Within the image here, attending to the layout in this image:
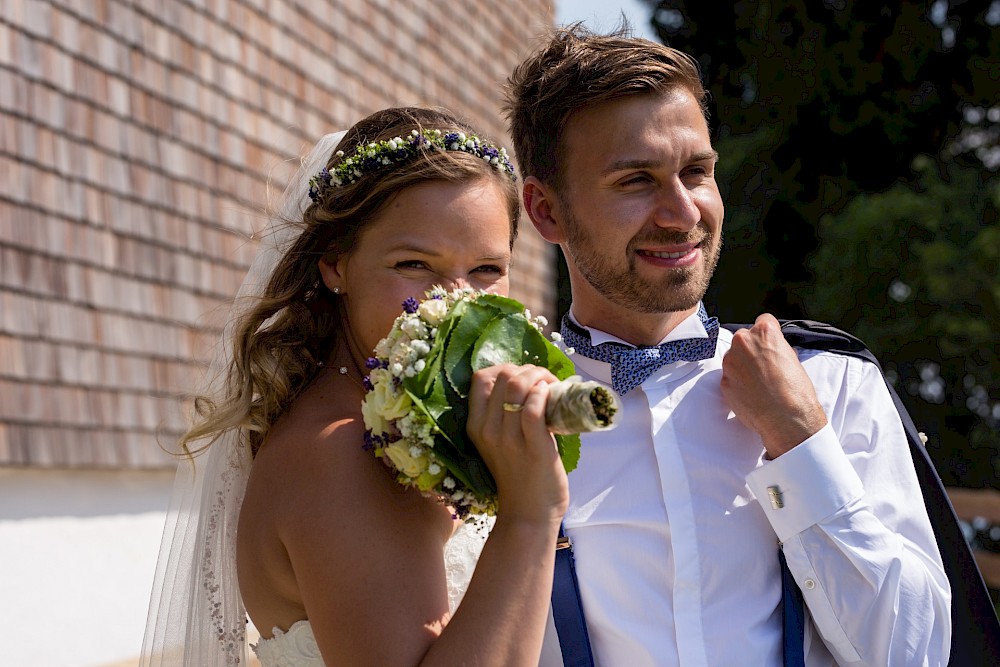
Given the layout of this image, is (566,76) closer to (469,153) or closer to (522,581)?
(469,153)

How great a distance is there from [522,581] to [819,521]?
81 centimetres

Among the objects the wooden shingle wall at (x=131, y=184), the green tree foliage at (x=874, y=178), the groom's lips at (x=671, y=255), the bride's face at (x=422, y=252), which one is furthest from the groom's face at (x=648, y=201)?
the green tree foliage at (x=874, y=178)

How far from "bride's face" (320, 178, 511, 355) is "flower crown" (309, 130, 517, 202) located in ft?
0.32

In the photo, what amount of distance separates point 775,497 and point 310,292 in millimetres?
1111

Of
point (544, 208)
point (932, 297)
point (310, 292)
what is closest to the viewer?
point (310, 292)

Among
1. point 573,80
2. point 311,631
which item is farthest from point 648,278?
point 311,631

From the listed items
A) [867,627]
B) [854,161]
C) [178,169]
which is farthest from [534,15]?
[867,627]

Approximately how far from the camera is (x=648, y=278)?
262 cm

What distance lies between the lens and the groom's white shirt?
228 cm

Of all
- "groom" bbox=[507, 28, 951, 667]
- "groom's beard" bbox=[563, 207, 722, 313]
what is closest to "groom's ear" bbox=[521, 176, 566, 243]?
"groom" bbox=[507, 28, 951, 667]

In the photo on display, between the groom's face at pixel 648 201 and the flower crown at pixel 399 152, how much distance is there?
0.99ft

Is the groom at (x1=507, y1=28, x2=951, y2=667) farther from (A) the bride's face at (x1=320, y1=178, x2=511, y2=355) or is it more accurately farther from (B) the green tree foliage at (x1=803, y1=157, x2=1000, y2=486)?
(B) the green tree foliage at (x1=803, y1=157, x2=1000, y2=486)

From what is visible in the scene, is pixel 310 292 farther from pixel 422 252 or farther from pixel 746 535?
pixel 746 535

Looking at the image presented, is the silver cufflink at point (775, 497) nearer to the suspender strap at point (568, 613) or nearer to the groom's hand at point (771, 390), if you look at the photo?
the groom's hand at point (771, 390)
